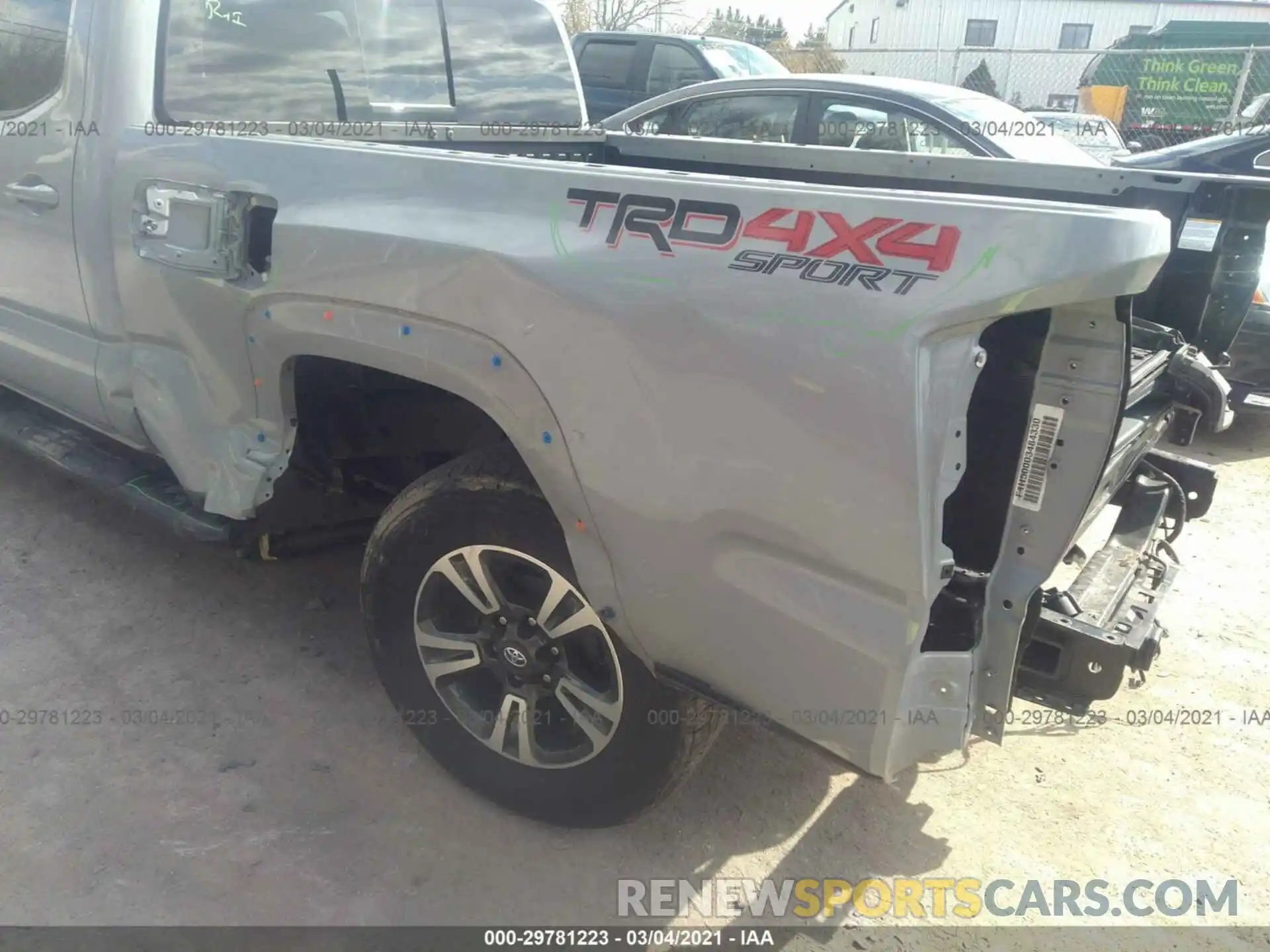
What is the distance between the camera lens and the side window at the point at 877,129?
662 cm

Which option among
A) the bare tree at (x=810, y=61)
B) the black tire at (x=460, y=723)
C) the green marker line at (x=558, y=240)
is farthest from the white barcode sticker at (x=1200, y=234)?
the bare tree at (x=810, y=61)

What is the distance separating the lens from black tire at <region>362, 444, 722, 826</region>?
2.22 meters

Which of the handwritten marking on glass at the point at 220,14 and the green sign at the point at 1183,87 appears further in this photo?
the green sign at the point at 1183,87

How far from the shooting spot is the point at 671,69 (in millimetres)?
10562

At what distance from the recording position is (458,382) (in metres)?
2.11

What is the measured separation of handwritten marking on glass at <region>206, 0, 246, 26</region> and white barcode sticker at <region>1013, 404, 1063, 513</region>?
2.56 metres

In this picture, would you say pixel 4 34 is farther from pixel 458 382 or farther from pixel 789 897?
pixel 789 897

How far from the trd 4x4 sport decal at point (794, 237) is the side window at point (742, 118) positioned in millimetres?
5768

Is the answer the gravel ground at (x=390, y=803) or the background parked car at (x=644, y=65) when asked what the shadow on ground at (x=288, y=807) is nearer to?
the gravel ground at (x=390, y=803)

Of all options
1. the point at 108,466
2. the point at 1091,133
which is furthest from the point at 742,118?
the point at 1091,133

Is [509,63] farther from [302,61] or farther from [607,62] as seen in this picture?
[607,62]

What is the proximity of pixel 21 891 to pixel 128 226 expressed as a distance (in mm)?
1771

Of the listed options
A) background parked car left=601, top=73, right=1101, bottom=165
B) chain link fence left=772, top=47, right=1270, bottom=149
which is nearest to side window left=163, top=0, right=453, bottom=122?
background parked car left=601, top=73, right=1101, bottom=165

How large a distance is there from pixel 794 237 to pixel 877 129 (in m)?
5.70
